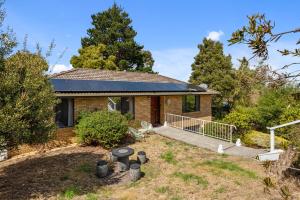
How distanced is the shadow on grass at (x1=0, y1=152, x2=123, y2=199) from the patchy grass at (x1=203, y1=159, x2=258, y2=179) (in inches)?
176

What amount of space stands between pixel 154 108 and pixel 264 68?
63.0 feet

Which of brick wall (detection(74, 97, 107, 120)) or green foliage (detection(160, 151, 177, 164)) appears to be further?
brick wall (detection(74, 97, 107, 120))

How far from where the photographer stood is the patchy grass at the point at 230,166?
11800 millimetres

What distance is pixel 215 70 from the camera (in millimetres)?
33969

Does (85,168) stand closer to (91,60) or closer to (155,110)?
(155,110)

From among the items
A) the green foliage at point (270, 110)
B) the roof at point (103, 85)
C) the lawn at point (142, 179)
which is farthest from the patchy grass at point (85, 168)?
the green foliage at point (270, 110)

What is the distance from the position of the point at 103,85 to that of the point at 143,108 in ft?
12.1

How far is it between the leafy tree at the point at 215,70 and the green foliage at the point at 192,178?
2191 cm

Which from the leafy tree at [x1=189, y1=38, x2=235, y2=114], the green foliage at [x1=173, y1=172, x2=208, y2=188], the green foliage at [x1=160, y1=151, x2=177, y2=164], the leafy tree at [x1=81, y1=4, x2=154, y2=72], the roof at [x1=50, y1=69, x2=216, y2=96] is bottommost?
the green foliage at [x1=173, y1=172, x2=208, y2=188]

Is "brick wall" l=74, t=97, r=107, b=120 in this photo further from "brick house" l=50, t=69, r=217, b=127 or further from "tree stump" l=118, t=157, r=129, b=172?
"tree stump" l=118, t=157, r=129, b=172

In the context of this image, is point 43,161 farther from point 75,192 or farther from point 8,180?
point 75,192

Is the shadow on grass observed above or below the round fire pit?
below

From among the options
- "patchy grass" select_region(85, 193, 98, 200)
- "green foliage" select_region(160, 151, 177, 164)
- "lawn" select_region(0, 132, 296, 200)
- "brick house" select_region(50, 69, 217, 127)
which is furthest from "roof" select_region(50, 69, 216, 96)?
"patchy grass" select_region(85, 193, 98, 200)

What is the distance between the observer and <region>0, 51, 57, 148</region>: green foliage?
315 inches
